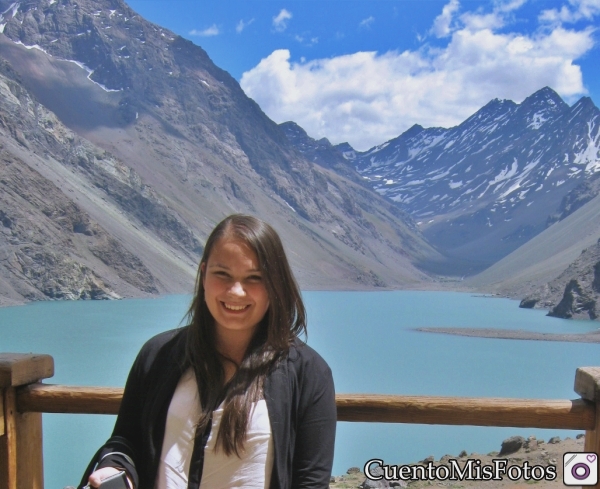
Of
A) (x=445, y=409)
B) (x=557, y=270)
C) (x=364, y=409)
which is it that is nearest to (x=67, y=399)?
(x=364, y=409)

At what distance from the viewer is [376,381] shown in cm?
2378

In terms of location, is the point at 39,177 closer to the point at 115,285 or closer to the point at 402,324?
the point at 115,285

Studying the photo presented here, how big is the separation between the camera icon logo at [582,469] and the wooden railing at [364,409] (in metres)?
0.04

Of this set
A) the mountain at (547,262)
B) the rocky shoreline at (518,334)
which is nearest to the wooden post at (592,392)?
the rocky shoreline at (518,334)

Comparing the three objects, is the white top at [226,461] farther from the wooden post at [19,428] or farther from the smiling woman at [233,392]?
the wooden post at [19,428]

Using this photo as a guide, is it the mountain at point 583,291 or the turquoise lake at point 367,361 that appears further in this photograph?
the mountain at point 583,291

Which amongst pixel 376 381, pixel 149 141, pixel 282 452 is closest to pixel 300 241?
pixel 149 141

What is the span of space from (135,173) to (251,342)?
8039 centimetres

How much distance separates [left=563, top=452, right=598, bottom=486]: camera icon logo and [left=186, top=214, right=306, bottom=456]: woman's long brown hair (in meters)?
1.03

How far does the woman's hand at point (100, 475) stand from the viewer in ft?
6.17

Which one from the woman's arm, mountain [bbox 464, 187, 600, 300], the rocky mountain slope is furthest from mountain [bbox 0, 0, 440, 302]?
the woman's arm

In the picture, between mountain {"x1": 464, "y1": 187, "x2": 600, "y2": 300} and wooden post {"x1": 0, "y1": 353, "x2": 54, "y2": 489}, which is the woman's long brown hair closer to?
wooden post {"x1": 0, "y1": 353, "x2": 54, "y2": 489}

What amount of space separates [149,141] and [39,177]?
43.6 metres

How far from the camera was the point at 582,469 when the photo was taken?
2.29 m
